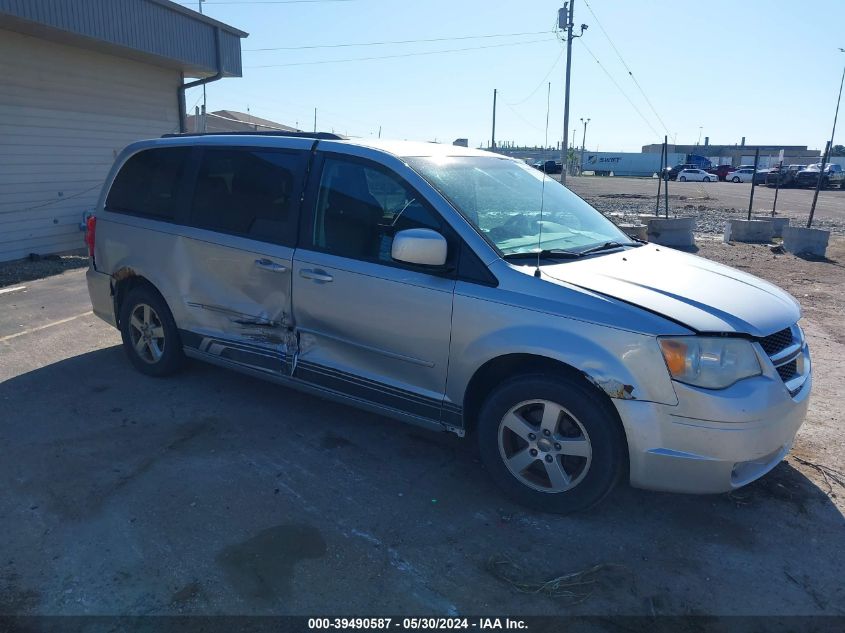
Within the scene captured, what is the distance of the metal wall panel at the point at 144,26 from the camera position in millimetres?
9375

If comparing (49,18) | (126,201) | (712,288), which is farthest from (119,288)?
(49,18)

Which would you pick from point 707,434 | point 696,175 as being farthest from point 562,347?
point 696,175

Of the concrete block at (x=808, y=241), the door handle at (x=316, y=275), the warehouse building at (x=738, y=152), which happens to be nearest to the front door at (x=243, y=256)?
the door handle at (x=316, y=275)

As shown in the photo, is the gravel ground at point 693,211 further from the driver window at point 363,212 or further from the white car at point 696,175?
the white car at point 696,175

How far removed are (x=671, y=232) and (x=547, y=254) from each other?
10.7 meters

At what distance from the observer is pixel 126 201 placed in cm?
523

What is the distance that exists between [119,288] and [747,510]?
480 cm

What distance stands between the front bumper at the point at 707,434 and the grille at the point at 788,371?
9 centimetres

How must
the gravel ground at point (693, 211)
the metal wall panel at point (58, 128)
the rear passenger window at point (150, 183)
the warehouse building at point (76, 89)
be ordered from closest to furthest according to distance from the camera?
1. the rear passenger window at point (150, 183)
2. the warehouse building at point (76, 89)
3. the metal wall panel at point (58, 128)
4. the gravel ground at point (693, 211)

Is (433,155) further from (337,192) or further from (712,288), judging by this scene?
(712,288)

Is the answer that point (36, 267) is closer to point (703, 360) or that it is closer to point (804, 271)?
point (703, 360)

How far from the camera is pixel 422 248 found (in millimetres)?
3422

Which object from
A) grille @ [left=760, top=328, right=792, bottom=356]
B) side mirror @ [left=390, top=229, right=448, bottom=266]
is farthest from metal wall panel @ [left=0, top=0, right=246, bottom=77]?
grille @ [left=760, top=328, right=792, bottom=356]

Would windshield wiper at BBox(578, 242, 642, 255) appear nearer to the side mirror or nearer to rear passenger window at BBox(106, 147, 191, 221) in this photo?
the side mirror
